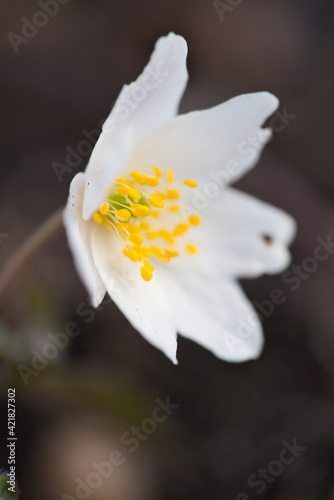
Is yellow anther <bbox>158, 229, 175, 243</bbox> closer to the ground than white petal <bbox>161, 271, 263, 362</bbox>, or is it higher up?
higher up

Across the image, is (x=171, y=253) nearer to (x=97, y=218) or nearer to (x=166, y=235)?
(x=166, y=235)

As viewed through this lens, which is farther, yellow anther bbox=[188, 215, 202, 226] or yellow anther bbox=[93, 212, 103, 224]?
yellow anther bbox=[188, 215, 202, 226]

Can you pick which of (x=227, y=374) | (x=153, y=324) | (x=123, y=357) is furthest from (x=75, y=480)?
(x=153, y=324)

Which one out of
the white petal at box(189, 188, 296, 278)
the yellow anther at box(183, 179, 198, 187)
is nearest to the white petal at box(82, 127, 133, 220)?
the yellow anther at box(183, 179, 198, 187)

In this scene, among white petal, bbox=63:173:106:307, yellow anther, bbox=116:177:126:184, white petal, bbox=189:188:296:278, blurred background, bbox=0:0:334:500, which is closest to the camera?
white petal, bbox=63:173:106:307

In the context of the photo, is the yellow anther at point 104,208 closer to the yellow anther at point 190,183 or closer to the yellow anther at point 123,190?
the yellow anther at point 123,190

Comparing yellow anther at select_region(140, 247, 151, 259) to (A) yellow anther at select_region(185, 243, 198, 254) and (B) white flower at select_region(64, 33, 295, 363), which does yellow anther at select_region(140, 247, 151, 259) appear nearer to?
(B) white flower at select_region(64, 33, 295, 363)

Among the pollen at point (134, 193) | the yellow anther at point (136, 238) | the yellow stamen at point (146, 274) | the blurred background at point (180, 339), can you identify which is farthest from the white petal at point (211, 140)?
the blurred background at point (180, 339)

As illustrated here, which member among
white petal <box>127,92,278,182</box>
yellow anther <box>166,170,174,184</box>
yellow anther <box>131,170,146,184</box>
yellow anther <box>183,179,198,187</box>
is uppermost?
white petal <box>127,92,278,182</box>
